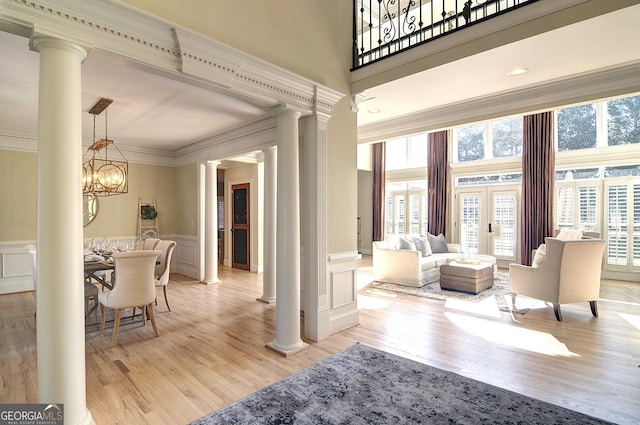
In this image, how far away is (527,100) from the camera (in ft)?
13.8

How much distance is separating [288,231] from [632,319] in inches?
182

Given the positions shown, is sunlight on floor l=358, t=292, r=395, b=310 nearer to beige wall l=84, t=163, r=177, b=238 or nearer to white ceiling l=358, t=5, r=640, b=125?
white ceiling l=358, t=5, r=640, b=125

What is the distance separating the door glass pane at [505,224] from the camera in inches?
320

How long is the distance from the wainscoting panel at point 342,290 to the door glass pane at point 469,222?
5.84 metres

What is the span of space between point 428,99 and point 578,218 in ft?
17.4

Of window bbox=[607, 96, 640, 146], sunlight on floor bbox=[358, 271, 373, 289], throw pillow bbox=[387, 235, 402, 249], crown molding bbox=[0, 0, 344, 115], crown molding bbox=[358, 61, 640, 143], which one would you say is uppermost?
window bbox=[607, 96, 640, 146]

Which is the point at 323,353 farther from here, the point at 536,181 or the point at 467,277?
the point at 536,181

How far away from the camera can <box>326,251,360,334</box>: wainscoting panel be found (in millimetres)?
3764

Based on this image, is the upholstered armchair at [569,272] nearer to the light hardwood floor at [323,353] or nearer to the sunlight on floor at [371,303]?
the light hardwood floor at [323,353]

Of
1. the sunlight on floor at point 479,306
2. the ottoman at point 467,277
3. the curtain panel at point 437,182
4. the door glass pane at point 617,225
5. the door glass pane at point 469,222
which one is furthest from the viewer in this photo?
the curtain panel at point 437,182

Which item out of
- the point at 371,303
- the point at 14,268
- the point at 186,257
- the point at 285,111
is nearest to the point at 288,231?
the point at 285,111

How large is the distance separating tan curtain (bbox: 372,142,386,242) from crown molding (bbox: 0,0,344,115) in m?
7.41

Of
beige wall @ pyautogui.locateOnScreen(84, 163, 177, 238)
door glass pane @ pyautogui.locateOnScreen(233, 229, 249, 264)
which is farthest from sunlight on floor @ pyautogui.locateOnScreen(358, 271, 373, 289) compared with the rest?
beige wall @ pyautogui.locateOnScreen(84, 163, 177, 238)

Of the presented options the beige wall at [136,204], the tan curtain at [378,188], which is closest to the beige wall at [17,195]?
the beige wall at [136,204]
